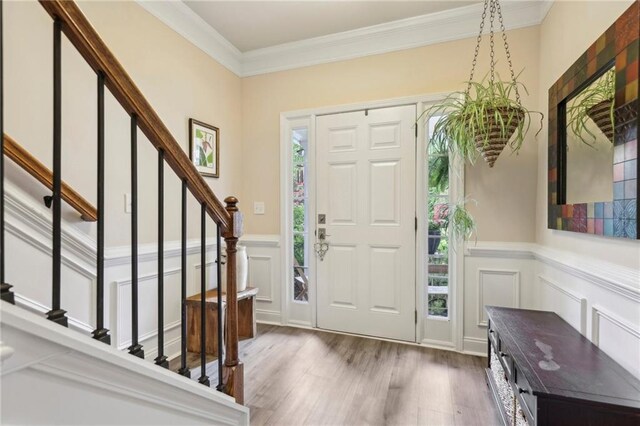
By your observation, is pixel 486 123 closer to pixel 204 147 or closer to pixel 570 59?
pixel 570 59

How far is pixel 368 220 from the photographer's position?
2.85 m

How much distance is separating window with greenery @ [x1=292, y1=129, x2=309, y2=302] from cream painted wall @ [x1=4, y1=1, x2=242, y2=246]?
0.66 m

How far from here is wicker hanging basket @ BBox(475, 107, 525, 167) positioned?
1911 millimetres

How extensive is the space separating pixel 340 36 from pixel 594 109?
2083mm

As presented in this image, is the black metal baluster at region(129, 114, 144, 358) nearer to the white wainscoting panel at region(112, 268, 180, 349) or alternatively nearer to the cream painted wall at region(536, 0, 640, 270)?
the white wainscoting panel at region(112, 268, 180, 349)

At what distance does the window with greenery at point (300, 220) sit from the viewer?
10.4 feet

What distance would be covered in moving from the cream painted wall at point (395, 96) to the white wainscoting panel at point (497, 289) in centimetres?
28

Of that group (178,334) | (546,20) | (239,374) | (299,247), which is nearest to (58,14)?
(239,374)

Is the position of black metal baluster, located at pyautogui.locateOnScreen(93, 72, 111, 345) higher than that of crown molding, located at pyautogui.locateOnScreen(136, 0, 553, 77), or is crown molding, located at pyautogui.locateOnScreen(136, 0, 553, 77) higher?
crown molding, located at pyautogui.locateOnScreen(136, 0, 553, 77)

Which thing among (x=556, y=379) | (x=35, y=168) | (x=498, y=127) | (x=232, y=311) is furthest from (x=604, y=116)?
(x=35, y=168)

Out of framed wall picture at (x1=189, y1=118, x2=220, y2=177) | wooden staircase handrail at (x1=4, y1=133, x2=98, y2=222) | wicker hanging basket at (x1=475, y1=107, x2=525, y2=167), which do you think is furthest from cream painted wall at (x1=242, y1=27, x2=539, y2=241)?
wooden staircase handrail at (x1=4, y1=133, x2=98, y2=222)

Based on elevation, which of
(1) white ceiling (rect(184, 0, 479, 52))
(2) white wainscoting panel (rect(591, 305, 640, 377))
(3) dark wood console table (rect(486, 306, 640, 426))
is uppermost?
(1) white ceiling (rect(184, 0, 479, 52))

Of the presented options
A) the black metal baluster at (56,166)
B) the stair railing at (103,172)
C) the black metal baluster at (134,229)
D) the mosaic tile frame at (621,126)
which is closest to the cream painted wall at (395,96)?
the mosaic tile frame at (621,126)

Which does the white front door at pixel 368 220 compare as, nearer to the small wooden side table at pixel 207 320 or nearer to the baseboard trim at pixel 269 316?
the baseboard trim at pixel 269 316
